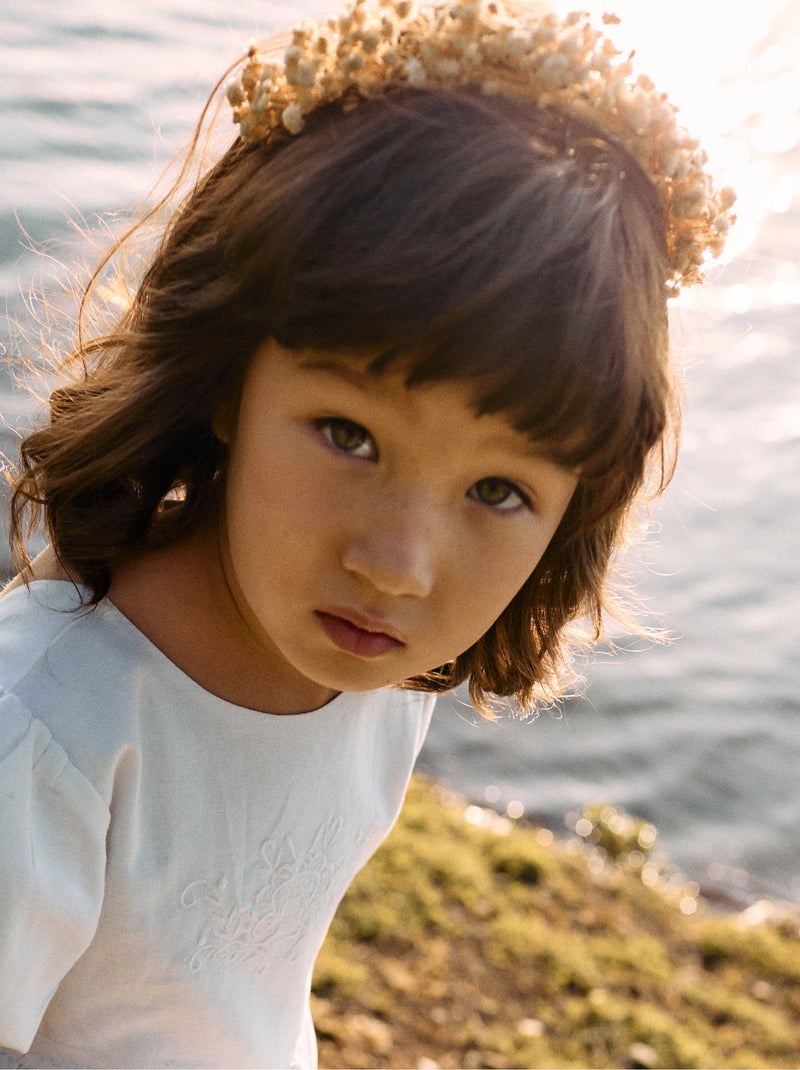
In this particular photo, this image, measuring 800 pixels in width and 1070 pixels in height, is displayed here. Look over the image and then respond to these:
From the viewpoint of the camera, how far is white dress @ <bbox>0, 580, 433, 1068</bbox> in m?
1.46

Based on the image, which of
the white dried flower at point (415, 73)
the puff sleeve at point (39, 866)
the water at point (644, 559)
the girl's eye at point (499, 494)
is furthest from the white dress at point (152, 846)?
the water at point (644, 559)

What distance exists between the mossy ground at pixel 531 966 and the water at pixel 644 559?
41 centimetres

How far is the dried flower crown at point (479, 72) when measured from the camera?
151 cm

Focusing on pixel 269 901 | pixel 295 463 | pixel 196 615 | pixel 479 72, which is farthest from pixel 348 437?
pixel 269 901

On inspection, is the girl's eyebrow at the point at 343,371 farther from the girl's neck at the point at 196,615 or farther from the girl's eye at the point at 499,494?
the girl's neck at the point at 196,615

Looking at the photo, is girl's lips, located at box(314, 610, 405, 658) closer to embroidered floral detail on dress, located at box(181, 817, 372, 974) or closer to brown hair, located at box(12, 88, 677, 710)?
brown hair, located at box(12, 88, 677, 710)

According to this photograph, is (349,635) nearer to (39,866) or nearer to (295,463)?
(295,463)

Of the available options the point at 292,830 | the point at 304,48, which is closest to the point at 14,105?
the point at 304,48

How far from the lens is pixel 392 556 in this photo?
141 centimetres

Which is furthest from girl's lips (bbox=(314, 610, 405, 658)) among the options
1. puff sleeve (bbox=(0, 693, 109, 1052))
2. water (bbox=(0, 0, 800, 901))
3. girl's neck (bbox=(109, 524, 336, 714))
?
water (bbox=(0, 0, 800, 901))

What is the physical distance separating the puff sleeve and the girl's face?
30cm

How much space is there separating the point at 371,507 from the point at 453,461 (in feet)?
0.35

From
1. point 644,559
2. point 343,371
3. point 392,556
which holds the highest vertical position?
point 343,371

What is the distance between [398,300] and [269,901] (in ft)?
2.89
